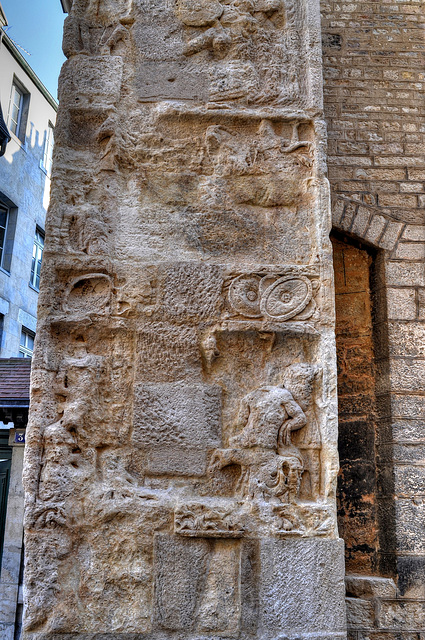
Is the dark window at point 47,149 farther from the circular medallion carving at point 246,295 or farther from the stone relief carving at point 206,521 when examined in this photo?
the stone relief carving at point 206,521

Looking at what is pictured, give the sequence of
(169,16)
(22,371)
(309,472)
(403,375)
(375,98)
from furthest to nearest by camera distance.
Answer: (22,371), (375,98), (403,375), (169,16), (309,472)

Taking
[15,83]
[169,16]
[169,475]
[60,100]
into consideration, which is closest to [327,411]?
[169,475]

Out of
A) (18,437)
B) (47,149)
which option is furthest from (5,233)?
(18,437)

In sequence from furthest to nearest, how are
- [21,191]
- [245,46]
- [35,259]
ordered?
[35,259], [21,191], [245,46]

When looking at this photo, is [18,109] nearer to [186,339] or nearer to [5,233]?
[5,233]

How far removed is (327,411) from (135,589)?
3.77 feet

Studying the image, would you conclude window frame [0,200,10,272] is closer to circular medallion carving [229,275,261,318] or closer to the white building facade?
the white building facade

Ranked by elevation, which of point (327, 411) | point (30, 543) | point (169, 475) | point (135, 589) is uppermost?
point (327, 411)

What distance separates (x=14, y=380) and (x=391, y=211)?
205 inches

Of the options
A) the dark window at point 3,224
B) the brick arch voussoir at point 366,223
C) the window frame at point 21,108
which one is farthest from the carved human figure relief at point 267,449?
the window frame at point 21,108

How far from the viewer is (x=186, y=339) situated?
2.97m

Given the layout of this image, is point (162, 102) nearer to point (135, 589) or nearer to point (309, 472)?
point (309, 472)

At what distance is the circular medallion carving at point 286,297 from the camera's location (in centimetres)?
299

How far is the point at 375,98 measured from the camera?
15.7 feet
